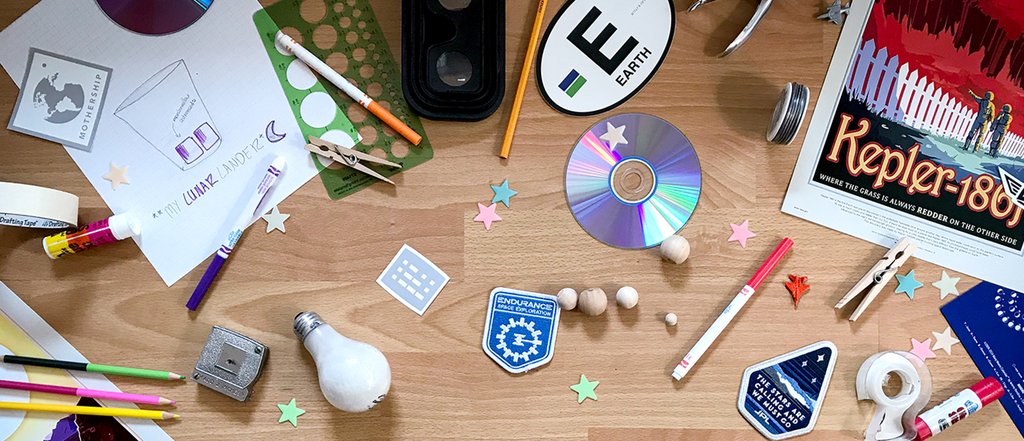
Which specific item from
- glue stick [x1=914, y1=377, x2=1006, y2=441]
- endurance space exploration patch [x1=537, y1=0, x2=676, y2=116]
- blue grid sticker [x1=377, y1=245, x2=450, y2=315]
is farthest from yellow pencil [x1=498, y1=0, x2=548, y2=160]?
glue stick [x1=914, y1=377, x2=1006, y2=441]

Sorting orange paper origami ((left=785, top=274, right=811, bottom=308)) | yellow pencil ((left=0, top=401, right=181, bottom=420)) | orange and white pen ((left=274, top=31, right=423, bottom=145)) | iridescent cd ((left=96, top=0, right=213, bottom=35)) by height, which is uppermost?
iridescent cd ((left=96, top=0, right=213, bottom=35))

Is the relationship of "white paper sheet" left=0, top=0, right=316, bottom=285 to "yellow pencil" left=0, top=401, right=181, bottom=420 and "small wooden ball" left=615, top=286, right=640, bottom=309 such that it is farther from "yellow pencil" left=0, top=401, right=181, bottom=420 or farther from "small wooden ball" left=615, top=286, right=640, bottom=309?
"small wooden ball" left=615, top=286, right=640, bottom=309

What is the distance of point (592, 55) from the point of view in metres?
0.78

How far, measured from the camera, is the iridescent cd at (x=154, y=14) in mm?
768

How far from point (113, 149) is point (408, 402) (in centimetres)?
39

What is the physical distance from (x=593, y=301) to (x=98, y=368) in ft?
1.63

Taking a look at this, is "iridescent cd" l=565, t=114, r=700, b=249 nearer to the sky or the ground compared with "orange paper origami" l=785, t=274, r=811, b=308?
nearer to the sky

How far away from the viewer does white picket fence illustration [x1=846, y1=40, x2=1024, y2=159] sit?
788mm

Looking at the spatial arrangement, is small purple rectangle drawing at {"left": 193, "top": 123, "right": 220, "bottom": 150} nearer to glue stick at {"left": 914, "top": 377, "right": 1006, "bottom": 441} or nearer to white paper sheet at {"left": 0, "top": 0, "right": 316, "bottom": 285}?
white paper sheet at {"left": 0, "top": 0, "right": 316, "bottom": 285}

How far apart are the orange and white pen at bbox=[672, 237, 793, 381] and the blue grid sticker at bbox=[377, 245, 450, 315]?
10.1 inches

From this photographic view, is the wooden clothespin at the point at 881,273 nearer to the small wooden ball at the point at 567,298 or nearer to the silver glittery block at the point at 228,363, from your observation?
the small wooden ball at the point at 567,298

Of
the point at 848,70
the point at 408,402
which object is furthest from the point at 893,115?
the point at 408,402

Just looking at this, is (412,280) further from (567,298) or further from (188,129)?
(188,129)

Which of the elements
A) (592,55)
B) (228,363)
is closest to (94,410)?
(228,363)
